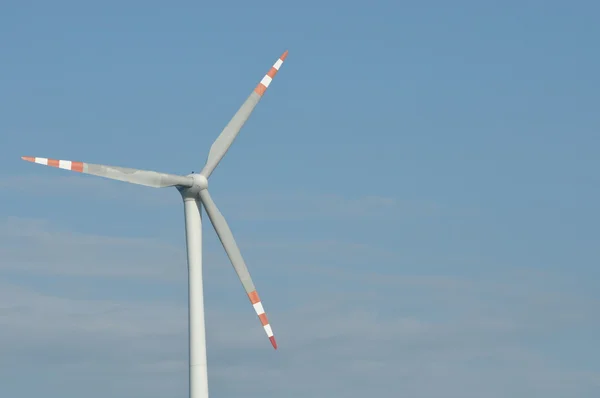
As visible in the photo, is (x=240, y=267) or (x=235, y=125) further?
(x=235, y=125)

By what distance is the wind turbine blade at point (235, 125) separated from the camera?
361 ft

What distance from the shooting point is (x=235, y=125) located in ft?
373

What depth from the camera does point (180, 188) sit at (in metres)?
106

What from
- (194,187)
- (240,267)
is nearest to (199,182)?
(194,187)

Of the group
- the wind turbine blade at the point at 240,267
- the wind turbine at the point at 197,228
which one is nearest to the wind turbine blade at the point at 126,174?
the wind turbine at the point at 197,228

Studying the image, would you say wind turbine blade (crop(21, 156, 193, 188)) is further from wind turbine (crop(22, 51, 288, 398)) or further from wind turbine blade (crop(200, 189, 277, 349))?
wind turbine blade (crop(200, 189, 277, 349))

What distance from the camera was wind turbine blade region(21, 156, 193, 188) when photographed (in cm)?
9800

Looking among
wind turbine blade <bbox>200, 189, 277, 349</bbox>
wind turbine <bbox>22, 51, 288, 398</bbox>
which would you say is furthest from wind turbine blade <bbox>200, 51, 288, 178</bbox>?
wind turbine blade <bbox>200, 189, 277, 349</bbox>

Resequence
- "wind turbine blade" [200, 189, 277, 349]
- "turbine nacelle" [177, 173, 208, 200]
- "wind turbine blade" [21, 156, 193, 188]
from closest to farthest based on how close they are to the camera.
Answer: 1. "wind turbine blade" [21, 156, 193, 188]
2. "turbine nacelle" [177, 173, 208, 200]
3. "wind turbine blade" [200, 189, 277, 349]

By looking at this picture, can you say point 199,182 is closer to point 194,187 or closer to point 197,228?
point 194,187

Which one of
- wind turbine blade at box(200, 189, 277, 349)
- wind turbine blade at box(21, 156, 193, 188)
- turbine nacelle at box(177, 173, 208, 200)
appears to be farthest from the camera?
wind turbine blade at box(200, 189, 277, 349)

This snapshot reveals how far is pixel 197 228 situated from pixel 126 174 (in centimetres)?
771

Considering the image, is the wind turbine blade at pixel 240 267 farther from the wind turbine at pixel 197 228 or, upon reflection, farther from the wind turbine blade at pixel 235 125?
the wind turbine blade at pixel 235 125

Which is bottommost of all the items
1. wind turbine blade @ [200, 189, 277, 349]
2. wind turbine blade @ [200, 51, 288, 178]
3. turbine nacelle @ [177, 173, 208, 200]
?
wind turbine blade @ [200, 189, 277, 349]
